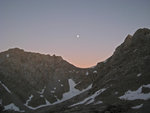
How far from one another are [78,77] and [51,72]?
105 ft

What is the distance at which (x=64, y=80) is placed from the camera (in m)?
187

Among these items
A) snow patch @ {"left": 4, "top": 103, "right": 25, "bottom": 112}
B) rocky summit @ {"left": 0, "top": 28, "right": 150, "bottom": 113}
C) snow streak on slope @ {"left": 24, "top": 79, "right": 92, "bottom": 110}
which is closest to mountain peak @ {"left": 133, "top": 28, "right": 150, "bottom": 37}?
rocky summit @ {"left": 0, "top": 28, "right": 150, "bottom": 113}

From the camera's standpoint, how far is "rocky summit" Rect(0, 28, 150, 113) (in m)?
82.3

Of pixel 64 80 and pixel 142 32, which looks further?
pixel 64 80

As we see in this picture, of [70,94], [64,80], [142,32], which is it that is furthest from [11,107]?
[142,32]

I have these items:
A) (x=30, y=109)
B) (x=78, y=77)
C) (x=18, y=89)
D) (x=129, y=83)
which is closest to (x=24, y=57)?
(x=18, y=89)

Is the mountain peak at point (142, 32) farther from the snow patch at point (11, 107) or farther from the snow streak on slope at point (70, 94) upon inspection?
the snow patch at point (11, 107)

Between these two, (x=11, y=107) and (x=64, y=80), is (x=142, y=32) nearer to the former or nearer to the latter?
(x=64, y=80)

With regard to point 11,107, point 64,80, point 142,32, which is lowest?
point 11,107

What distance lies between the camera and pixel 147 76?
64062mm

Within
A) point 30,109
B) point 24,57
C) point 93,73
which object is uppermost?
point 24,57

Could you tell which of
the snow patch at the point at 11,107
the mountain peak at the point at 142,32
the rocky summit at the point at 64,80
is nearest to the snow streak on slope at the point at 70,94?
the rocky summit at the point at 64,80

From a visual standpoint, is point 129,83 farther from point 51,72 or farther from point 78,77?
point 51,72

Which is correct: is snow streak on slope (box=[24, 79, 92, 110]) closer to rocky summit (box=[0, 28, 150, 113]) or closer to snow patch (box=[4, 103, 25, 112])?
rocky summit (box=[0, 28, 150, 113])
